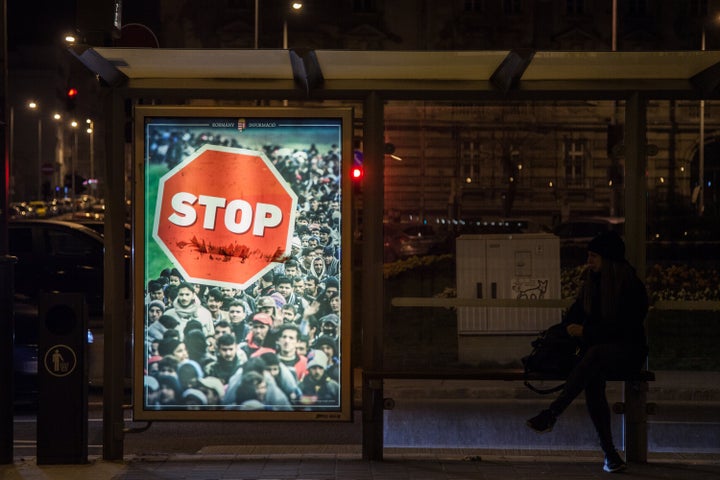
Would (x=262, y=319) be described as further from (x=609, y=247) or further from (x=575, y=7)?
(x=575, y=7)

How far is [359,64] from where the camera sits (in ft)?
22.5

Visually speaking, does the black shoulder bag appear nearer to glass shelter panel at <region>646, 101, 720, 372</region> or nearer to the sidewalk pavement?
the sidewalk pavement

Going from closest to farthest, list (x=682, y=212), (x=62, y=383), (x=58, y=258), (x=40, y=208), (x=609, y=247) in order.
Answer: (x=609, y=247)
(x=62, y=383)
(x=682, y=212)
(x=58, y=258)
(x=40, y=208)

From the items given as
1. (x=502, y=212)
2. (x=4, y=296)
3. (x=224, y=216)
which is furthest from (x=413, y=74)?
(x=4, y=296)

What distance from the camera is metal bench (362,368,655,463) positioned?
7.17 meters

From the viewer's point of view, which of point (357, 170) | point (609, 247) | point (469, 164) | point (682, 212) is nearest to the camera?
point (609, 247)

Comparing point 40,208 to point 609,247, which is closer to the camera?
point 609,247

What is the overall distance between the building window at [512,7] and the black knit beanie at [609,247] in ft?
97.2

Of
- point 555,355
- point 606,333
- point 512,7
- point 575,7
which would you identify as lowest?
point 555,355

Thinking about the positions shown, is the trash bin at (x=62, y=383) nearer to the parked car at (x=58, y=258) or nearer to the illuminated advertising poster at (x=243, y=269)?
the illuminated advertising poster at (x=243, y=269)

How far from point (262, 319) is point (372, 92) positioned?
5.79 ft

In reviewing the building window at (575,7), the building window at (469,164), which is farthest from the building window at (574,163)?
the building window at (575,7)

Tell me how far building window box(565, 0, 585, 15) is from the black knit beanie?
1230 inches

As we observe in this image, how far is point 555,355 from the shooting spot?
23.0 ft
